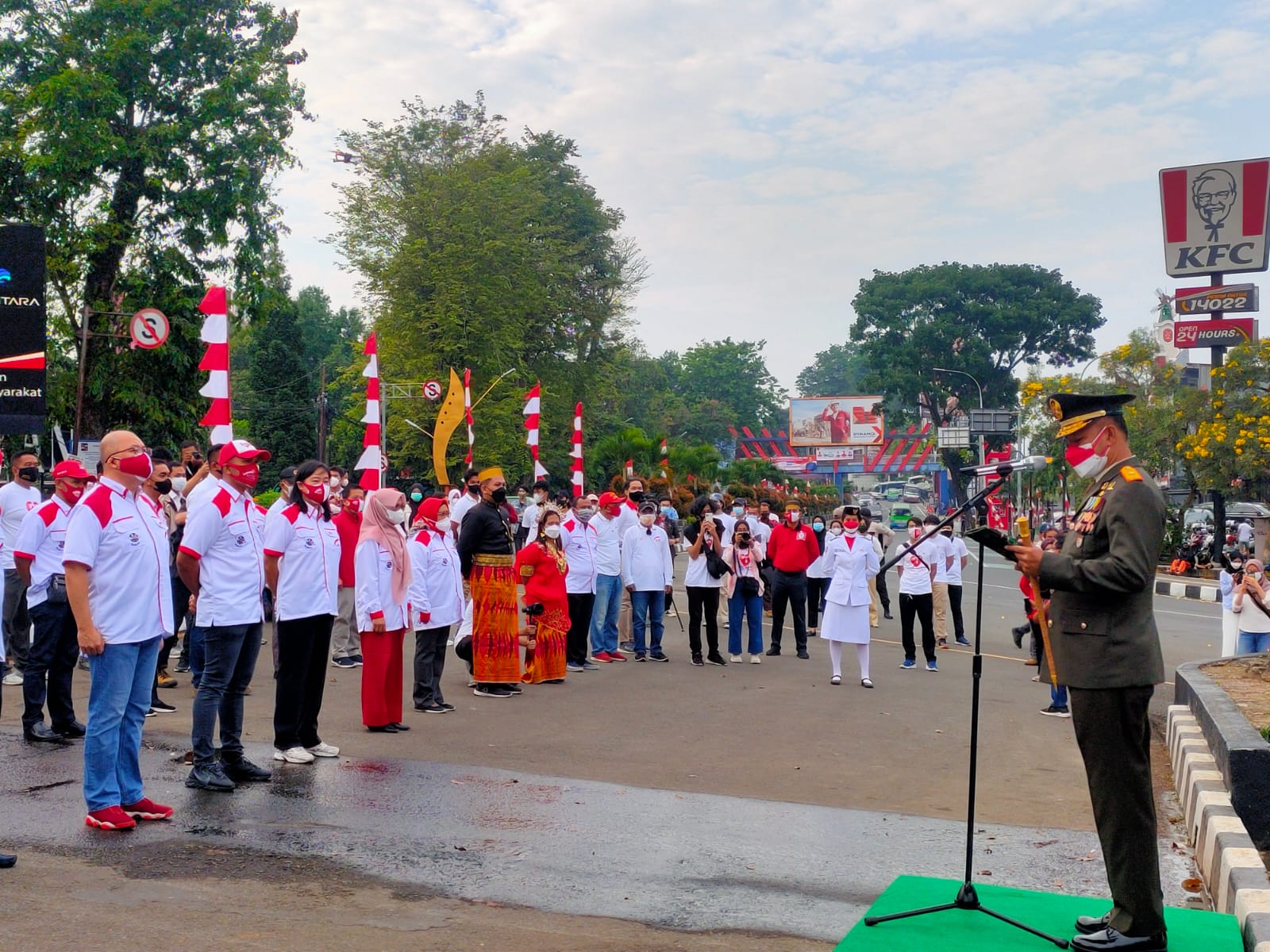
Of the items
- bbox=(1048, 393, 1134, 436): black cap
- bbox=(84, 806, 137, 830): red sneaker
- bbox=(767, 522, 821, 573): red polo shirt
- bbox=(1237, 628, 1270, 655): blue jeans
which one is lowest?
bbox=(84, 806, 137, 830): red sneaker

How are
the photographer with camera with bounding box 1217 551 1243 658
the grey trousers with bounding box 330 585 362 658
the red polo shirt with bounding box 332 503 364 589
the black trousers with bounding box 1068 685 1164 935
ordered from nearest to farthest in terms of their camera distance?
the black trousers with bounding box 1068 685 1164 935 < the photographer with camera with bounding box 1217 551 1243 658 < the red polo shirt with bounding box 332 503 364 589 < the grey trousers with bounding box 330 585 362 658

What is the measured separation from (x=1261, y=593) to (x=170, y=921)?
1087cm

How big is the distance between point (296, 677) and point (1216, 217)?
37515 millimetres

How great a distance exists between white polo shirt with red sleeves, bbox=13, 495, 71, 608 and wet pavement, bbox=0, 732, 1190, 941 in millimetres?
1319

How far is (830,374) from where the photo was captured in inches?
6211

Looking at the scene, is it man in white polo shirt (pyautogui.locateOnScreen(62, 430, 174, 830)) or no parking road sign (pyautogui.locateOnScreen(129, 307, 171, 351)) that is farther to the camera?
no parking road sign (pyautogui.locateOnScreen(129, 307, 171, 351))

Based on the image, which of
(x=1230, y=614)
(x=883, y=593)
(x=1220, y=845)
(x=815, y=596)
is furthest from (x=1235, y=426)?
(x=1220, y=845)

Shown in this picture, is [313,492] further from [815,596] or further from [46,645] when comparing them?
[815,596]

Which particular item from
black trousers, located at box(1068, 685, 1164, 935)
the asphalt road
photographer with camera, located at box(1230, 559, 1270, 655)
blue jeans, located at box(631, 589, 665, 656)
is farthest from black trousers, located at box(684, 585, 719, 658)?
black trousers, located at box(1068, 685, 1164, 935)

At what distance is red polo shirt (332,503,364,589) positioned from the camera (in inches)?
536

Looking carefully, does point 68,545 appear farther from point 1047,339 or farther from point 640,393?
point 640,393

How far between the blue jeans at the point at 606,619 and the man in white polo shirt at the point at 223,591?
8.10 meters

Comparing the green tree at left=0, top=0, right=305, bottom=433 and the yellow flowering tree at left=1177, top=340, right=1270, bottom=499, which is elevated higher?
the green tree at left=0, top=0, right=305, bottom=433

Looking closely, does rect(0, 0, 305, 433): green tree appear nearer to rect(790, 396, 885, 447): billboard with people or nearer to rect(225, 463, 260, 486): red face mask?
rect(225, 463, 260, 486): red face mask
